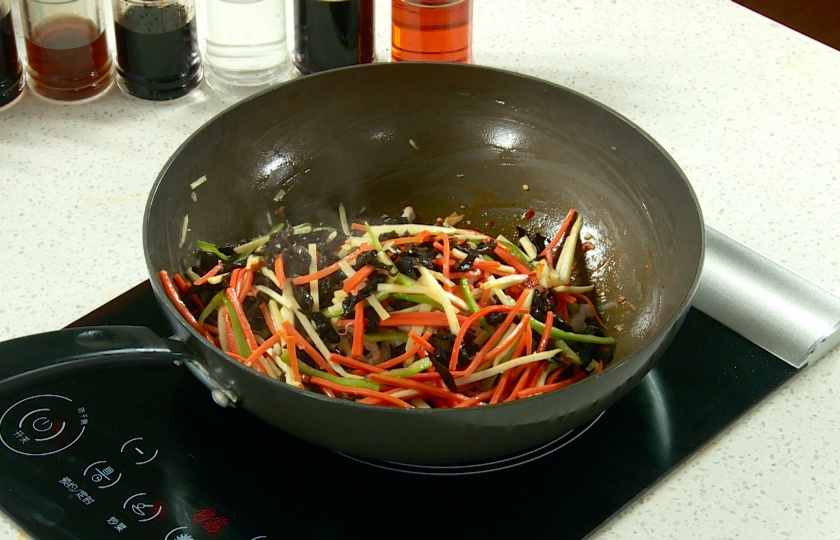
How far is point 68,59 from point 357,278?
23.0 inches

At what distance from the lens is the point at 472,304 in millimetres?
948

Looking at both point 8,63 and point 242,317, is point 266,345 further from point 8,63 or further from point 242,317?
point 8,63

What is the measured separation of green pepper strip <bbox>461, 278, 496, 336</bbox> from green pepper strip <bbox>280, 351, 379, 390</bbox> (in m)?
→ 0.13

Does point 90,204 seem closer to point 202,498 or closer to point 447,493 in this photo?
point 202,498

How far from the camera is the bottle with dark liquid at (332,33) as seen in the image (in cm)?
126

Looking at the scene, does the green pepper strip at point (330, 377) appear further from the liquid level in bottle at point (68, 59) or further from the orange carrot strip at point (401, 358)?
the liquid level in bottle at point (68, 59)

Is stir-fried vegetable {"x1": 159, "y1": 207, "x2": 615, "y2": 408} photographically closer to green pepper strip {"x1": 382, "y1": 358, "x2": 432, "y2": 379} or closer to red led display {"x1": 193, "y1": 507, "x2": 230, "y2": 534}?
green pepper strip {"x1": 382, "y1": 358, "x2": 432, "y2": 379}

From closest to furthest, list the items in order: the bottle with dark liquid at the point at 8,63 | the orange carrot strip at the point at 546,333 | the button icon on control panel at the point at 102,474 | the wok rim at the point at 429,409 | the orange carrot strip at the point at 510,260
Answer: the wok rim at the point at 429,409 → the button icon on control panel at the point at 102,474 → the orange carrot strip at the point at 546,333 → the orange carrot strip at the point at 510,260 → the bottle with dark liquid at the point at 8,63

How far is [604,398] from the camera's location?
0.77 m

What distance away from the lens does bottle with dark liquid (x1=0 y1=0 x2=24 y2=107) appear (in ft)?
3.89

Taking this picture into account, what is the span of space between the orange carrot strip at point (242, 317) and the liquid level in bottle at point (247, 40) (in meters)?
0.50

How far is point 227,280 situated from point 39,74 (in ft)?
1.71

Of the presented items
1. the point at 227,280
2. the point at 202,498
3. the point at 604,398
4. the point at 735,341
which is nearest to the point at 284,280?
the point at 227,280

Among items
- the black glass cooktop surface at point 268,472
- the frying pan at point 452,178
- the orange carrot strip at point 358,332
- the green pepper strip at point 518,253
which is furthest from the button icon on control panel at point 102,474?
the green pepper strip at point 518,253
